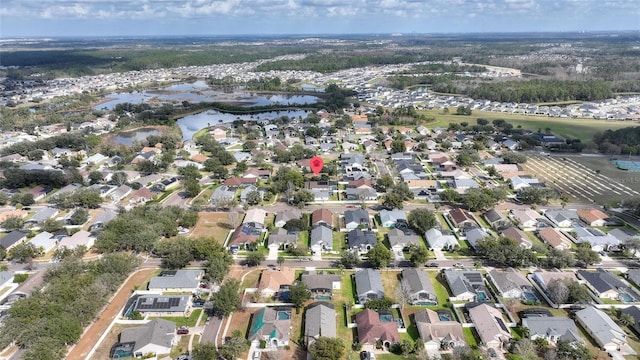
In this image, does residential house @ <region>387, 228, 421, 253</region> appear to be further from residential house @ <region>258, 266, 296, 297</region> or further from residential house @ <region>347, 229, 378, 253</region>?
residential house @ <region>258, 266, 296, 297</region>

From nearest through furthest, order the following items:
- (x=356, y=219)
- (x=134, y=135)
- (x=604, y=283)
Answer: (x=604, y=283) → (x=356, y=219) → (x=134, y=135)

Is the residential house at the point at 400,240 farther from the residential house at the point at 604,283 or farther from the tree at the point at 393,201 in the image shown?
the residential house at the point at 604,283

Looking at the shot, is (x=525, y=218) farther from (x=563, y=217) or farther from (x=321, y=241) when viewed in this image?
(x=321, y=241)

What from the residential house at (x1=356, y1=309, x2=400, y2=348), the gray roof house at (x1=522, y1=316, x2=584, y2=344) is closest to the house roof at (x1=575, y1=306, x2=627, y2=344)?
the gray roof house at (x1=522, y1=316, x2=584, y2=344)

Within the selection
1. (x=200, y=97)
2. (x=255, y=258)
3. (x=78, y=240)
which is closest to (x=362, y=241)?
(x=255, y=258)

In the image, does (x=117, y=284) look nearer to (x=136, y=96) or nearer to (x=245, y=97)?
(x=245, y=97)
